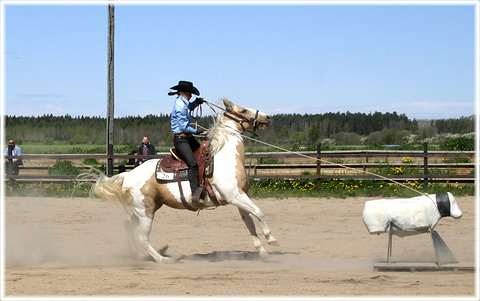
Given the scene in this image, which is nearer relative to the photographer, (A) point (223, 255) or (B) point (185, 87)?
(B) point (185, 87)

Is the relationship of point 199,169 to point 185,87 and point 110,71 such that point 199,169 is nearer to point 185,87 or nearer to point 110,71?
point 185,87

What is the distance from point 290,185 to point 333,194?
187cm

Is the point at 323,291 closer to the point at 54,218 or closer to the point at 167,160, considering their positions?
the point at 167,160

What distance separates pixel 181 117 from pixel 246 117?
38.2 inches

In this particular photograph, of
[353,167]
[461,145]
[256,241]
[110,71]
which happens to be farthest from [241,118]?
[461,145]

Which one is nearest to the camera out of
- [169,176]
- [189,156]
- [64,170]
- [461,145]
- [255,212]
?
[255,212]

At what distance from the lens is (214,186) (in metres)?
8.59

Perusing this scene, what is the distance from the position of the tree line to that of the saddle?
24.5 meters

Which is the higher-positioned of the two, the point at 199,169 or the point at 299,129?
the point at 299,129

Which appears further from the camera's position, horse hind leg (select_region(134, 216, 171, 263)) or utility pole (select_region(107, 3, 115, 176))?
utility pole (select_region(107, 3, 115, 176))

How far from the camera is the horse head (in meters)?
8.97

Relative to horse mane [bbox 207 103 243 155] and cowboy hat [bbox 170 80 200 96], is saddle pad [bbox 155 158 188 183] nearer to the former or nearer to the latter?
horse mane [bbox 207 103 243 155]

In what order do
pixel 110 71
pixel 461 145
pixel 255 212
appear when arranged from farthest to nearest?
pixel 461 145 < pixel 110 71 < pixel 255 212

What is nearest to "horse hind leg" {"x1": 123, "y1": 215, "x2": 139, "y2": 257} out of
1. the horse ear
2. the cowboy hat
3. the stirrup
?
the stirrup
